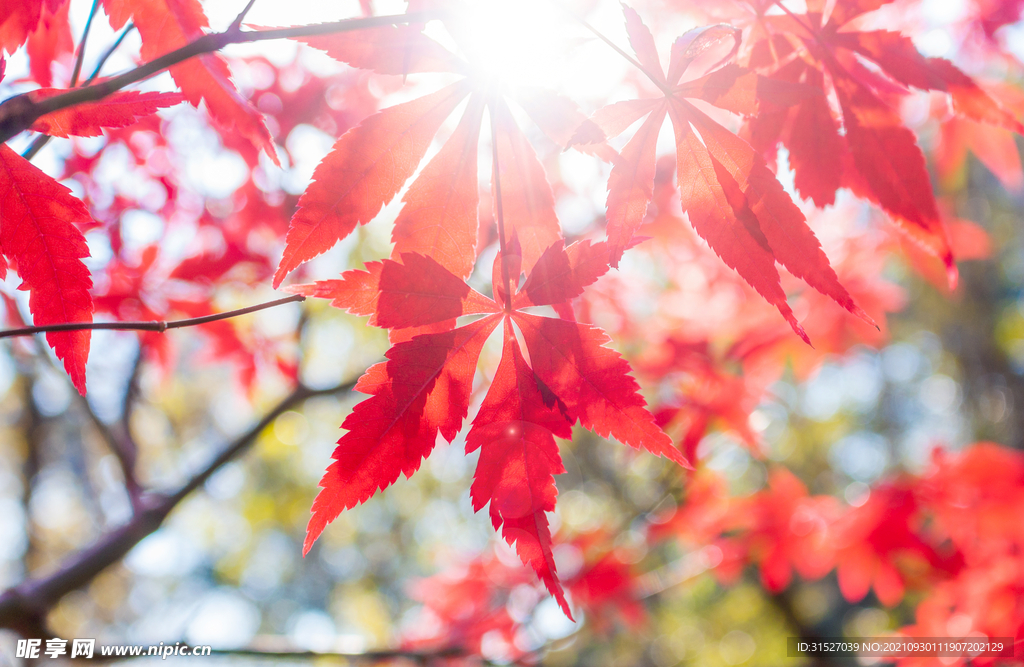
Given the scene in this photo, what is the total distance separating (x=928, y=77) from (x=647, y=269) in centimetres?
273

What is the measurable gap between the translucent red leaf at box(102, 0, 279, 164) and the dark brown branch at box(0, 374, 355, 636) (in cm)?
95

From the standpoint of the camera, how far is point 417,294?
56cm

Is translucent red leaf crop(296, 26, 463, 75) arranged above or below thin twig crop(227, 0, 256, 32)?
below

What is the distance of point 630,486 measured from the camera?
4.64 meters

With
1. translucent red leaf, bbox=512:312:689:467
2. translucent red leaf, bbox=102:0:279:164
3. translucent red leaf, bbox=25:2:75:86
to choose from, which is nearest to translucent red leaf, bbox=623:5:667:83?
translucent red leaf, bbox=512:312:689:467

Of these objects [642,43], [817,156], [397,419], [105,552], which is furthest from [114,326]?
[105,552]

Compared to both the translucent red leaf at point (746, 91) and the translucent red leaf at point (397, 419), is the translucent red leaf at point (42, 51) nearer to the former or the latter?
the translucent red leaf at point (397, 419)

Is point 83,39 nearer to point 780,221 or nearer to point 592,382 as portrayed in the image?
point 592,382

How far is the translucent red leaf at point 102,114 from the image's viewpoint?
49 cm

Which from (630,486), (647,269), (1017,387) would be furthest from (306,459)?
(1017,387)

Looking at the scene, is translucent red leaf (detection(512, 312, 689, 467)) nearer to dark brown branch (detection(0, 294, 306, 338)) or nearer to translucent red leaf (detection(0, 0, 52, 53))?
dark brown branch (detection(0, 294, 306, 338))

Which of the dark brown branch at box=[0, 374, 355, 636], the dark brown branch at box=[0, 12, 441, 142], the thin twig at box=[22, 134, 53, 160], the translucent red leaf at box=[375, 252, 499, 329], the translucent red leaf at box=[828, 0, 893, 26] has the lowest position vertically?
the dark brown branch at box=[0, 374, 355, 636]

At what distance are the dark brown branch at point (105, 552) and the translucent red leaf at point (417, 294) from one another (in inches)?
38.6

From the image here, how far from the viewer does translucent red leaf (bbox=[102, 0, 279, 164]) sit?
0.59 metres
